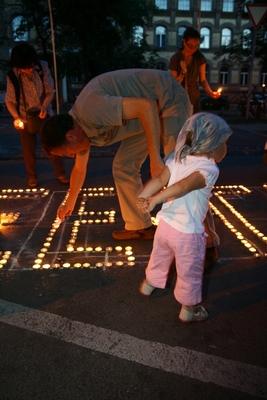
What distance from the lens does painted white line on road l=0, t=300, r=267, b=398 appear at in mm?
1989

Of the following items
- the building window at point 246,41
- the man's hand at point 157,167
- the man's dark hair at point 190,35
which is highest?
the building window at point 246,41

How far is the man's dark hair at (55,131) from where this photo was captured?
2.51 metres

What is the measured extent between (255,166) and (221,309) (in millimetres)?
4744

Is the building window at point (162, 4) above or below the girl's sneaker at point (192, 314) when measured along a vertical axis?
above

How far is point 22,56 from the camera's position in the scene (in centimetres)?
491

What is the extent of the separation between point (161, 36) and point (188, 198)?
40.0m

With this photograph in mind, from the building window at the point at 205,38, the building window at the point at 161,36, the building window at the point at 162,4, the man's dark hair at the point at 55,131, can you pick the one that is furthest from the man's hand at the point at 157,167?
the building window at the point at 162,4

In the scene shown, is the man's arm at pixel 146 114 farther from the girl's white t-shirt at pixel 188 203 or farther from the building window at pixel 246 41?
the building window at pixel 246 41

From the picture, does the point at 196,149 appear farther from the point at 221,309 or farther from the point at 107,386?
the point at 107,386

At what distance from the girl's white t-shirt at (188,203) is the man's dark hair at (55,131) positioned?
680 mm

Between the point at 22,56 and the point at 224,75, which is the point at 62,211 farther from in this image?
the point at 224,75

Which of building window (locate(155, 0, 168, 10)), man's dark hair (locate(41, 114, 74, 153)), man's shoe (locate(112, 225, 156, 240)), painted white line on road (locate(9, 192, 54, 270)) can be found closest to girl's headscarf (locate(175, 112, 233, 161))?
man's dark hair (locate(41, 114, 74, 153))

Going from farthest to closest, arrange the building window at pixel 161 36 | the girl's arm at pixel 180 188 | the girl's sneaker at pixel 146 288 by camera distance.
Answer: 1. the building window at pixel 161 36
2. the girl's sneaker at pixel 146 288
3. the girl's arm at pixel 180 188

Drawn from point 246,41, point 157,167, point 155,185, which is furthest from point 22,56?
point 246,41
